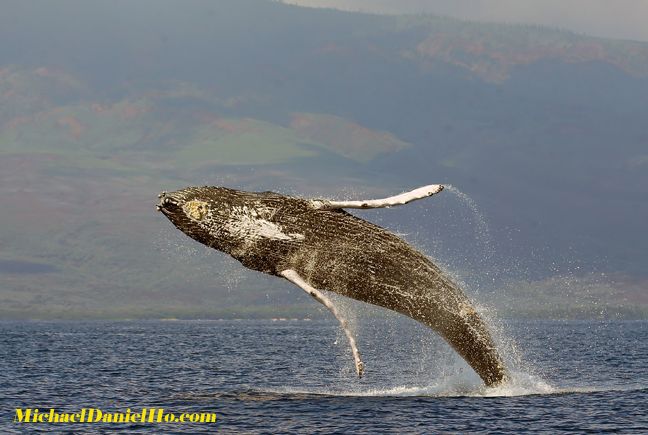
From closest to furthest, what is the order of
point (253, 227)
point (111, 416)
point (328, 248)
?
point (253, 227) < point (328, 248) < point (111, 416)

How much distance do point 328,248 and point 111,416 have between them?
15004 mm

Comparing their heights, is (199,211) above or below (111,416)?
above

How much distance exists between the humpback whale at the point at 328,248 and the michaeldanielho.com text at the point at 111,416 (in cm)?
894

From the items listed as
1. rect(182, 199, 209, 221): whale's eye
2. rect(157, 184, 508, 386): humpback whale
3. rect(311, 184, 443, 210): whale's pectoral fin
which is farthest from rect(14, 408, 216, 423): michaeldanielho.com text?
rect(311, 184, 443, 210): whale's pectoral fin

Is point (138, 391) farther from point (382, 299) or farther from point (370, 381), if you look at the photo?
point (382, 299)

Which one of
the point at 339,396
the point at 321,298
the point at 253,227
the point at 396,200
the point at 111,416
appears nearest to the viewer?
the point at 396,200

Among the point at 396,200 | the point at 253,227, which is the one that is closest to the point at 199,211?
the point at 253,227

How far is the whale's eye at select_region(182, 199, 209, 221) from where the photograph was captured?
100ft

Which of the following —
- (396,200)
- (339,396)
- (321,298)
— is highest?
(396,200)

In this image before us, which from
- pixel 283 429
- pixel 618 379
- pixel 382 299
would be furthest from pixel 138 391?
pixel 618 379

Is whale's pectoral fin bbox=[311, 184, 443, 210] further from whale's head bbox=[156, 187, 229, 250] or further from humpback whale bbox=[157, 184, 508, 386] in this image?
whale's head bbox=[156, 187, 229, 250]

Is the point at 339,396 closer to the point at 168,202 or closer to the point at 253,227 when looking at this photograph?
the point at 253,227

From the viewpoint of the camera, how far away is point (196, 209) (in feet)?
101

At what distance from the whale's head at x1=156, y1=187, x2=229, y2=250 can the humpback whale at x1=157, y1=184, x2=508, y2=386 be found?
0.10 ft
